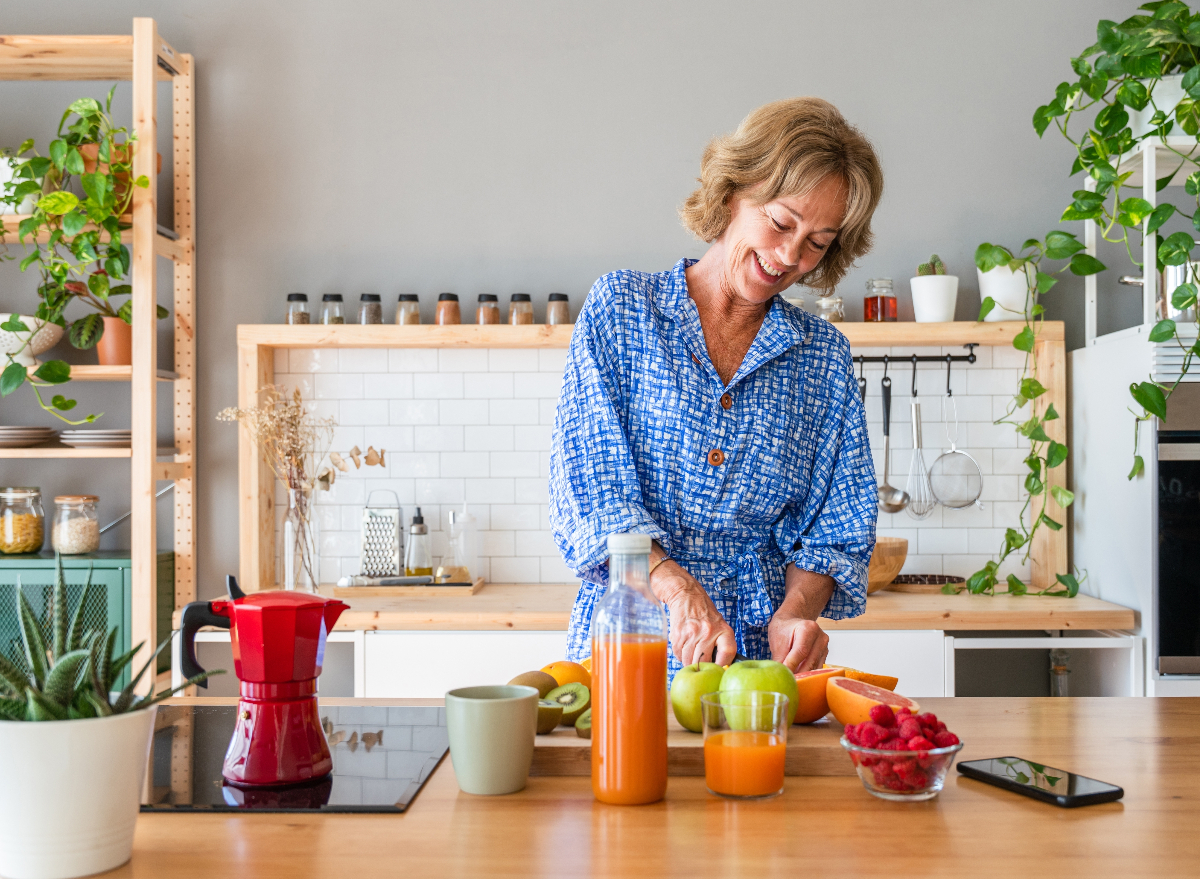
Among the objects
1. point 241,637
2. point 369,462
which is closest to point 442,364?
point 369,462

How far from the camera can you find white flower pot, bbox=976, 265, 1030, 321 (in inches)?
136

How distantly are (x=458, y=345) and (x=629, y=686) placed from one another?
252cm

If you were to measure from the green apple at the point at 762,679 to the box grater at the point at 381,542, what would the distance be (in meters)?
2.45

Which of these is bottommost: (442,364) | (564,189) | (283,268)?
(442,364)

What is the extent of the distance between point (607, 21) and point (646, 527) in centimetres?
262

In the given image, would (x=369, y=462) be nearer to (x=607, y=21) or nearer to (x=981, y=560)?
(x=607, y=21)

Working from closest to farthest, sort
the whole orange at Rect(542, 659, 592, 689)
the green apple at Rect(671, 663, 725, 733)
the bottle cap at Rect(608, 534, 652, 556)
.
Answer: the bottle cap at Rect(608, 534, 652, 556) < the green apple at Rect(671, 663, 725, 733) < the whole orange at Rect(542, 659, 592, 689)

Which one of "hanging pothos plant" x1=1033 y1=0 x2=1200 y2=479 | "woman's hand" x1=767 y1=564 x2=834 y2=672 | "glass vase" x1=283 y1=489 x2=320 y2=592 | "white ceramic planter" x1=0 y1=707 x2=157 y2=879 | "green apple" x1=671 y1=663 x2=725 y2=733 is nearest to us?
"white ceramic planter" x1=0 y1=707 x2=157 y2=879

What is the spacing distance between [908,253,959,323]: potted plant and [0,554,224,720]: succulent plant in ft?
9.64

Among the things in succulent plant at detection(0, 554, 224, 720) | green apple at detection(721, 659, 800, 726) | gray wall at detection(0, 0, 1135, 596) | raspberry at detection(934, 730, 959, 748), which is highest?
gray wall at detection(0, 0, 1135, 596)

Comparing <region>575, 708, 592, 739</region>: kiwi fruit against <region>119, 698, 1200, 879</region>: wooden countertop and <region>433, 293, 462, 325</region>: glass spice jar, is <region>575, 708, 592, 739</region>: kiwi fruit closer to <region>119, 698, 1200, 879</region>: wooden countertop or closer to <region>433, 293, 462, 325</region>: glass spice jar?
<region>119, 698, 1200, 879</region>: wooden countertop

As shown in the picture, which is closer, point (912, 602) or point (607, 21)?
point (912, 602)

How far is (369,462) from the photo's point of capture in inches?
138

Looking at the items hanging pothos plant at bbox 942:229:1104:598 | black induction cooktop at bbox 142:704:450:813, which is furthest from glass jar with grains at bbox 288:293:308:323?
hanging pothos plant at bbox 942:229:1104:598
